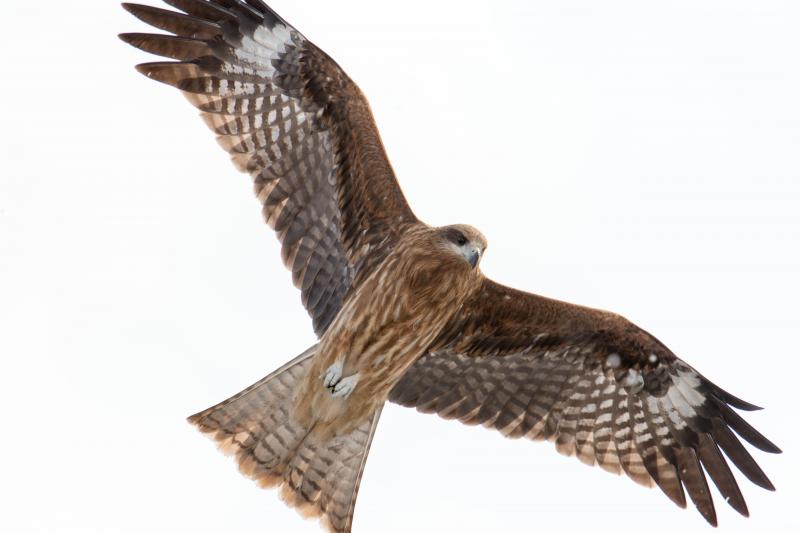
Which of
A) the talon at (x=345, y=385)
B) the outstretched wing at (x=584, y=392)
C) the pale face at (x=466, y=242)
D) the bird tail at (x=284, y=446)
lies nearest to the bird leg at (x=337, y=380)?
the talon at (x=345, y=385)

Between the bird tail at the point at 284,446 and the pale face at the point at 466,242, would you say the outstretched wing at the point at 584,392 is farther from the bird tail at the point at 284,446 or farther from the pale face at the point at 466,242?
the bird tail at the point at 284,446

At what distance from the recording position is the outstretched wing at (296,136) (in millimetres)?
10164

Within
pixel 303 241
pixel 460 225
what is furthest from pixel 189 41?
pixel 460 225

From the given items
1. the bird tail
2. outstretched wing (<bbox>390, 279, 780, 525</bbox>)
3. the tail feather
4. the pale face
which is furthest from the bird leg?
the pale face

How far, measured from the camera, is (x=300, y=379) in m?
9.98

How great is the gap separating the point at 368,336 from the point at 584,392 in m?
1.96

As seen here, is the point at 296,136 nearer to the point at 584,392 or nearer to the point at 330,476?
the point at 330,476

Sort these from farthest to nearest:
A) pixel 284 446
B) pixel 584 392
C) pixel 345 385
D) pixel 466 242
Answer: pixel 584 392 → pixel 284 446 → pixel 345 385 → pixel 466 242

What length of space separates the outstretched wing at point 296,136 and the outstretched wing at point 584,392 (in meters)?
0.98

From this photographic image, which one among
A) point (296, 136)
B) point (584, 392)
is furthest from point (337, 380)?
point (584, 392)

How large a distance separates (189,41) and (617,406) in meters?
4.39

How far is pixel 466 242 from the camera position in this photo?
9570 millimetres

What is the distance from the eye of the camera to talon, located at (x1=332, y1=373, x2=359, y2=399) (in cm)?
988

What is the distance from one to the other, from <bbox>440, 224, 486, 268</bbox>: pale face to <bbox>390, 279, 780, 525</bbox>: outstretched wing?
548 mm
